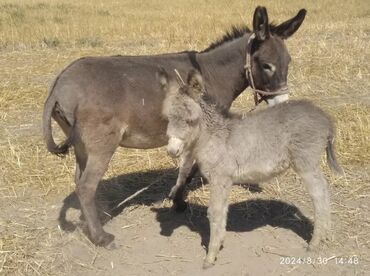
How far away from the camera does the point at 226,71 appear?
5285 mm

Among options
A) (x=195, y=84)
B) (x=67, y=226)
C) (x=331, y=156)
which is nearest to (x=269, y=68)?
(x=331, y=156)

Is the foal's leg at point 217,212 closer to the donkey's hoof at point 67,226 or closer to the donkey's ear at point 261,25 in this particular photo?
the donkey's hoof at point 67,226

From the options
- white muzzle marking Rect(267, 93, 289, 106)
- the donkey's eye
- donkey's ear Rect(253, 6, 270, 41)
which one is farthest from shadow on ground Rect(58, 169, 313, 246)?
donkey's ear Rect(253, 6, 270, 41)

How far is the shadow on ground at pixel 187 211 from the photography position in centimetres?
494

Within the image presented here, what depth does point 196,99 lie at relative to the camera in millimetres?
3871

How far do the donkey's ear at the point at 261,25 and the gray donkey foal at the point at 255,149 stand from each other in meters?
1.01

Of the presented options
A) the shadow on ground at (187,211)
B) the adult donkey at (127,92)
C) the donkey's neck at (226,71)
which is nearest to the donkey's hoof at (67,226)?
the shadow on ground at (187,211)

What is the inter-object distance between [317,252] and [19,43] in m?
12.9

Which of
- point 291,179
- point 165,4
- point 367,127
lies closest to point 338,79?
point 367,127

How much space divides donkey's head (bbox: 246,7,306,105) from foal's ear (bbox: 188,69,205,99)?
4.37ft

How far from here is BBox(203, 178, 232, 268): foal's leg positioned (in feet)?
13.5

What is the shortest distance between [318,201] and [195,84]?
62.0 inches

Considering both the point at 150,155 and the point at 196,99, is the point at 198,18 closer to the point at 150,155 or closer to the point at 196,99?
the point at 150,155

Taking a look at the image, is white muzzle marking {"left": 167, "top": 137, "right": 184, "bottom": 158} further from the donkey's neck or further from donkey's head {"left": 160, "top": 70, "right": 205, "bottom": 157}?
the donkey's neck
